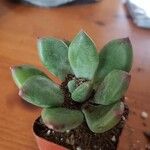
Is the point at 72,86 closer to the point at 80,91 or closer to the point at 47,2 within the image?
the point at 80,91

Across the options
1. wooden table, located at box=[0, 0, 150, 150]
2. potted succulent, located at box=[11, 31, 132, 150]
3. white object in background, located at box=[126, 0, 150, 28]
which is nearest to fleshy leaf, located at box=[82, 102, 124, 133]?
potted succulent, located at box=[11, 31, 132, 150]

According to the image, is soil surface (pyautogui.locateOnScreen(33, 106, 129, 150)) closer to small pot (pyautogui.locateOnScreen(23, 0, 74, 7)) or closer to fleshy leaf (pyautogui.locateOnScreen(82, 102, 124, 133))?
fleshy leaf (pyautogui.locateOnScreen(82, 102, 124, 133))

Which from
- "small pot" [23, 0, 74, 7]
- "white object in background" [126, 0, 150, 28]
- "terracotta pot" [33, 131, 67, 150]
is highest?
"terracotta pot" [33, 131, 67, 150]

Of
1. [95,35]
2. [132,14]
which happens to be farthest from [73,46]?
[132,14]

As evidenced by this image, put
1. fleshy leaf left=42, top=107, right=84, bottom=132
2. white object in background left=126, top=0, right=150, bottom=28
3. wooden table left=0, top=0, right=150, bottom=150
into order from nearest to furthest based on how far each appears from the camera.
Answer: fleshy leaf left=42, top=107, right=84, bottom=132, wooden table left=0, top=0, right=150, bottom=150, white object in background left=126, top=0, right=150, bottom=28

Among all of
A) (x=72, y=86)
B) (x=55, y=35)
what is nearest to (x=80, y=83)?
(x=72, y=86)

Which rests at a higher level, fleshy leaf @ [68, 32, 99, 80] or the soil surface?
fleshy leaf @ [68, 32, 99, 80]

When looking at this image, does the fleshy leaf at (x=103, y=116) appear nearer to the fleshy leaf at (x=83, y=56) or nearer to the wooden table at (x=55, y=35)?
the fleshy leaf at (x=83, y=56)

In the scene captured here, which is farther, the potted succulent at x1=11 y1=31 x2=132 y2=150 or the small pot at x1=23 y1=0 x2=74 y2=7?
the small pot at x1=23 y1=0 x2=74 y2=7

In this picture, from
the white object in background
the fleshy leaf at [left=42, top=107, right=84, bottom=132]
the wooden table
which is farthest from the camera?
the white object in background

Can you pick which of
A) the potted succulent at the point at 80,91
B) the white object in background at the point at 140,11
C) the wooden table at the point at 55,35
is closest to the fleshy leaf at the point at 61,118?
the potted succulent at the point at 80,91
